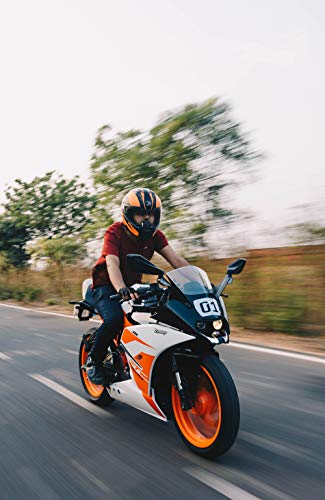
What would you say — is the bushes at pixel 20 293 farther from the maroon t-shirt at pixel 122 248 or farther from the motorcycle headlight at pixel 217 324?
the motorcycle headlight at pixel 217 324

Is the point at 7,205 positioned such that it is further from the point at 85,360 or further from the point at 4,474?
the point at 4,474

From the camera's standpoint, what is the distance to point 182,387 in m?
3.56

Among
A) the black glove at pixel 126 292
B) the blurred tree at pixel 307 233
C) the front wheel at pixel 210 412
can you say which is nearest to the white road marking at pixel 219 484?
the front wheel at pixel 210 412

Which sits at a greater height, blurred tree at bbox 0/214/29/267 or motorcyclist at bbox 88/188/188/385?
blurred tree at bbox 0/214/29/267

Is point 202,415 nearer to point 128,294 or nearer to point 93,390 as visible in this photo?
point 128,294

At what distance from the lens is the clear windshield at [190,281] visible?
3.55 meters

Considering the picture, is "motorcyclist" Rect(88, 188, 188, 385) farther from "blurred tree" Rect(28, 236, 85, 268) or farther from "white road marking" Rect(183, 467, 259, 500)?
"blurred tree" Rect(28, 236, 85, 268)

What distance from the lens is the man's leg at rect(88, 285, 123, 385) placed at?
420cm

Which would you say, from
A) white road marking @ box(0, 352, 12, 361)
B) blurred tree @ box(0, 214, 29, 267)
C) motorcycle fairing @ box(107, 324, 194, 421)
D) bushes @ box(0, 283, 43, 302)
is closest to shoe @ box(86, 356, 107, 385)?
motorcycle fairing @ box(107, 324, 194, 421)

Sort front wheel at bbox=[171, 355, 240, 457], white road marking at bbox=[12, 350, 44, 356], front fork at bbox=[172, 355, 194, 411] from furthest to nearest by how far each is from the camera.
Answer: white road marking at bbox=[12, 350, 44, 356] → front fork at bbox=[172, 355, 194, 411] → front wheel at bbox=[171, 355, 240, 457]

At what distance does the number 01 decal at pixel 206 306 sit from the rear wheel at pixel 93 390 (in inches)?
67.7

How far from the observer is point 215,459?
3.42m

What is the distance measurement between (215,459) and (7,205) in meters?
24.4

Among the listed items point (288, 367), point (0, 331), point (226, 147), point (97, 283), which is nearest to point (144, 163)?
point (226, 147)
